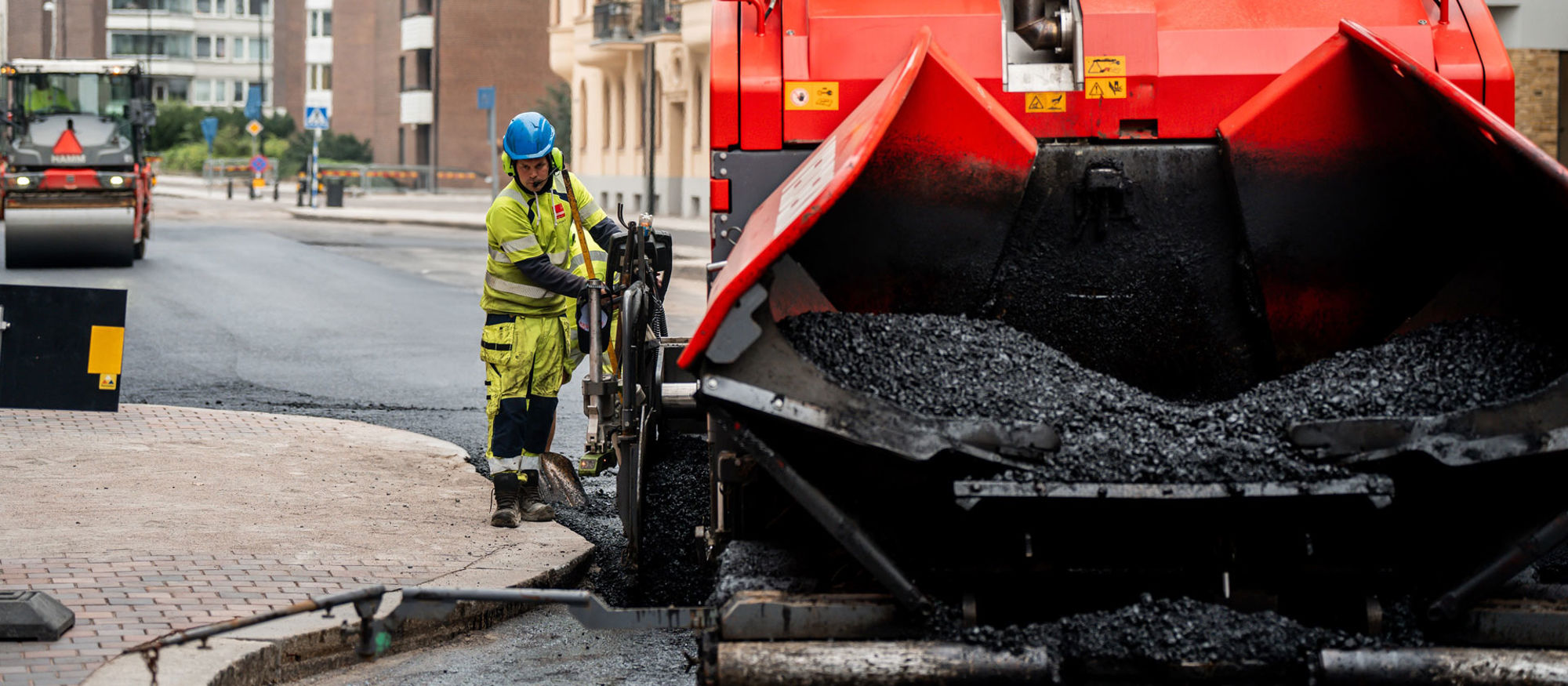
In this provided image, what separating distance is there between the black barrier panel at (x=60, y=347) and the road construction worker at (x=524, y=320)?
1730 mm

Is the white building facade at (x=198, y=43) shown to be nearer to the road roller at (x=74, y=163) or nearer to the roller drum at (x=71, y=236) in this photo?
the road roller at (x=74, y=163)

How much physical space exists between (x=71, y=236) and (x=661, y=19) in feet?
71.4

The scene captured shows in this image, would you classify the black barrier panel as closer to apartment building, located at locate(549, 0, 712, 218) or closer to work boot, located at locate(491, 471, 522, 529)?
work boot, located at locate(491, 471, 522, 529)

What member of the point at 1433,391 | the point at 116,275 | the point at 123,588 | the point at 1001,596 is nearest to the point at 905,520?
the point at 1001,596

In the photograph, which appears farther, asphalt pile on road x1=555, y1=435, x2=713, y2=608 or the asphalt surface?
the asphalt surface

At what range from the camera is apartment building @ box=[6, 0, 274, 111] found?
93062mm

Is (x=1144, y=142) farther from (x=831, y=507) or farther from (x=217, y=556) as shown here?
(x=217, y=556)

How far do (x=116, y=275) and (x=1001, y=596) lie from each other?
16871 mm

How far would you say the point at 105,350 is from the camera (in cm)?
707

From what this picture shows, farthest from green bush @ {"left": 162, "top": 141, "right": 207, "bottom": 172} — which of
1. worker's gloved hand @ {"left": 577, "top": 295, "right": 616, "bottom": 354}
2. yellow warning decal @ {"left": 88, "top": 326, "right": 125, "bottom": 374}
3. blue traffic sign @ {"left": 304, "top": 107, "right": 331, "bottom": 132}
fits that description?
worker's gloved hand @ {"left": 577, "top": 295, "right": 616, "bottom": 354}

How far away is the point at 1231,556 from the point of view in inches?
138

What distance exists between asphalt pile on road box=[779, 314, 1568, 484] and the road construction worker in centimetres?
277

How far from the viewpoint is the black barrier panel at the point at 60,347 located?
263 inches

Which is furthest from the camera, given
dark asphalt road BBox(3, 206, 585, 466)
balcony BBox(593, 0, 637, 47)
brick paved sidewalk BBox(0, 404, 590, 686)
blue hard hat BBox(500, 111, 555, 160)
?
balcony BBox(593, 0, 637, 47)
